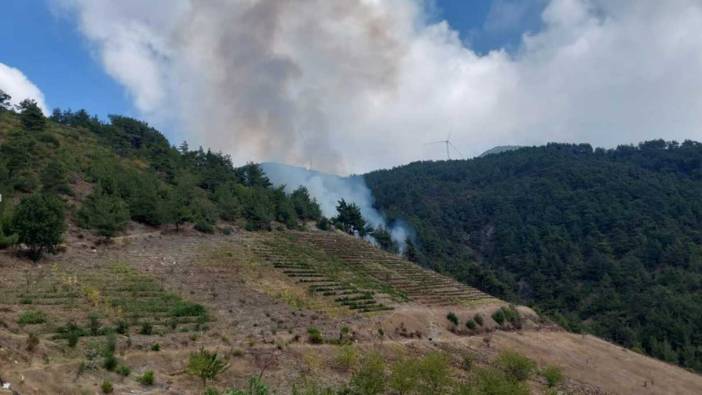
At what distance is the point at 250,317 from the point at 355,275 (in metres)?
27.0

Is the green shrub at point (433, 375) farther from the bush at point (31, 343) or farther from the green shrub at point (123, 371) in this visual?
the bush at point (31, 343)

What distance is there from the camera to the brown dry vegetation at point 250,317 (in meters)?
20.8

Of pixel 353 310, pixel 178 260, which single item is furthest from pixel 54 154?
pixel 353 310

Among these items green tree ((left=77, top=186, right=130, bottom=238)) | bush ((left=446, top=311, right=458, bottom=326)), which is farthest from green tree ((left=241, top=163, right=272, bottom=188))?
bush ((left=446, top=311, right=458, bottom=326))

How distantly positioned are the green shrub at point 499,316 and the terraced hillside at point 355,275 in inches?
137

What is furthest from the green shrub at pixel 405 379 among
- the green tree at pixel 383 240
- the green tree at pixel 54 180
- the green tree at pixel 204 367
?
the green tree at pixel 383 240

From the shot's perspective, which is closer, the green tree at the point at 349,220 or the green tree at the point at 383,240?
the green tree at the point at 349,220

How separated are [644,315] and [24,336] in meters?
91.3

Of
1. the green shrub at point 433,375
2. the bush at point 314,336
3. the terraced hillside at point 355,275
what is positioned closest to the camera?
the green shrub at point 433,375

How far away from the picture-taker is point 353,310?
41844 millimetres

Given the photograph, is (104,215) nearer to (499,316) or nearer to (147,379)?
(147,379)

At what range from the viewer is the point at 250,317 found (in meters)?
32.5

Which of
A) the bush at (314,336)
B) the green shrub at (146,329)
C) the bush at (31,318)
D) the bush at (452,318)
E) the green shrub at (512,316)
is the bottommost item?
the green shrub at (512,316)

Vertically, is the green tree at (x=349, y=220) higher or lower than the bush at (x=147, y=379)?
higher
